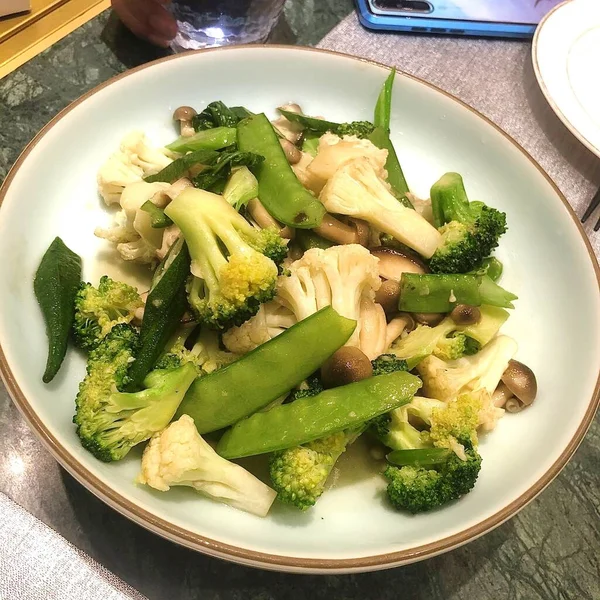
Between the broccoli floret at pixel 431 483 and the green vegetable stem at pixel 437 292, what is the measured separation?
0.36 meters

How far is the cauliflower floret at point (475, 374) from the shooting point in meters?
1.31

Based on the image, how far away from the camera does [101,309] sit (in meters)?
1.29

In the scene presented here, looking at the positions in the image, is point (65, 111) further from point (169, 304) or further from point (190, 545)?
point (190, 545)

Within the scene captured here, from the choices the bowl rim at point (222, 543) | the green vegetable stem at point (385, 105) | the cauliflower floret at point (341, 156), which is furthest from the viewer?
the green vegetable stem at point (385, 105)

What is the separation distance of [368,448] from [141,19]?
1.63 metres

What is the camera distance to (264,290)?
116cm

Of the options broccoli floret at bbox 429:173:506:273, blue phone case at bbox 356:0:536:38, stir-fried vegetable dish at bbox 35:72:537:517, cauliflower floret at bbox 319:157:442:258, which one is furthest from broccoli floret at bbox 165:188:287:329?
blue phone case at bbox 356:0:536:38

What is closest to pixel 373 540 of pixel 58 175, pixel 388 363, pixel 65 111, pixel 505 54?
pixel 388 363

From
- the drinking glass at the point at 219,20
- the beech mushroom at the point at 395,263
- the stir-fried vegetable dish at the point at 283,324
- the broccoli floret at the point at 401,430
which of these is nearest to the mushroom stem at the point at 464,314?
the stir-fried vegetable dish at the point at 283,324

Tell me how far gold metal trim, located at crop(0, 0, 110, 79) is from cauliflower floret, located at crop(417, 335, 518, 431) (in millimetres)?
1693

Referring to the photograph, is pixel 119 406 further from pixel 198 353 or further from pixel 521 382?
pixel 521 382

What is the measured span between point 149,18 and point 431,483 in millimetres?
1747

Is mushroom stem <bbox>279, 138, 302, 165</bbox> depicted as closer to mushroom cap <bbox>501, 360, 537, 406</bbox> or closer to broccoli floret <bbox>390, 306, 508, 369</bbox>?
broccoli floret <bbox>390, 306, 508, 369</bbox>

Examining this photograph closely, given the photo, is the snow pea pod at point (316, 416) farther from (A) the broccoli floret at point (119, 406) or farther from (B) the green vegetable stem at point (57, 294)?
(B) the green vegetable stem at point (57, 294)
